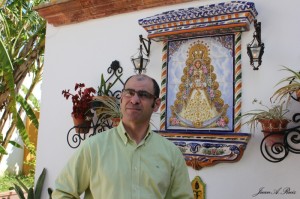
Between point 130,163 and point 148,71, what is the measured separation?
232 cm

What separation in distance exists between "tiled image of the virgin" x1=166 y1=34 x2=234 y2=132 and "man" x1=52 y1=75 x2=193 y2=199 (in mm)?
1605

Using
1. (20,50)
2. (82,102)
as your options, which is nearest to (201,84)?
(82,102)

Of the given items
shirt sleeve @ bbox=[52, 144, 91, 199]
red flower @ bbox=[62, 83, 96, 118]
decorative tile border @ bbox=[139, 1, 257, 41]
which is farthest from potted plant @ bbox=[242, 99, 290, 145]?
red flower @ bbox=[62, 83, 96, 118]

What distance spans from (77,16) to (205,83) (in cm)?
210

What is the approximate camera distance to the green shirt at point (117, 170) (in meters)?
1.78

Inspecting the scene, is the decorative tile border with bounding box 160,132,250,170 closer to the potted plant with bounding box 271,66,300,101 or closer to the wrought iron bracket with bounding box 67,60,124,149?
the potted plant with bounding box 271,66,300,101

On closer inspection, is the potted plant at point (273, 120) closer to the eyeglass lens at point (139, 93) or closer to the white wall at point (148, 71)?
the white wall at point (148, 71)

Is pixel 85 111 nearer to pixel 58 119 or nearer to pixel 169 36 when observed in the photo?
pixel 58 119

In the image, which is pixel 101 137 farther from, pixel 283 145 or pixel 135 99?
pixel 283 145

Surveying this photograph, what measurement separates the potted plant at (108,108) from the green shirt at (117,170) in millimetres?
2031

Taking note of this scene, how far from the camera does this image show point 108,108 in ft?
13.3

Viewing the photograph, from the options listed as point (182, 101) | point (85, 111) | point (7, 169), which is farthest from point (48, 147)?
point (7, 169)

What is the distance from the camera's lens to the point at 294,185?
3.08 m

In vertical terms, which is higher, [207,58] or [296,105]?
[207,58]
